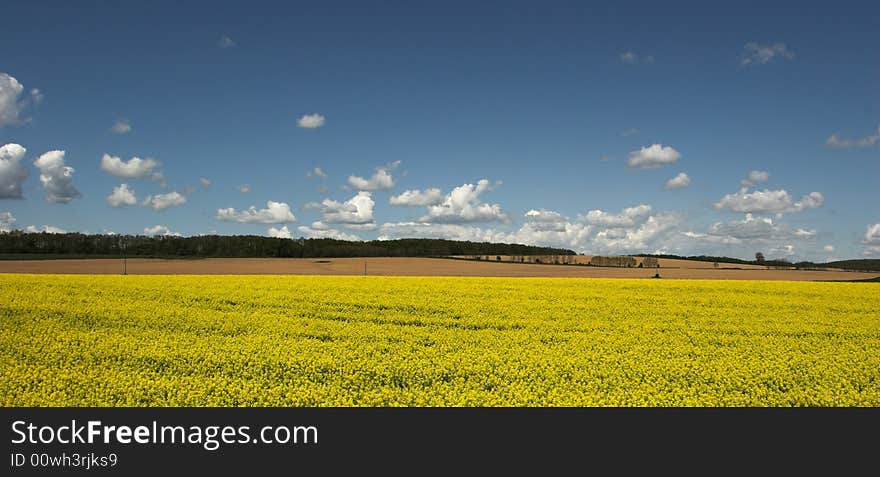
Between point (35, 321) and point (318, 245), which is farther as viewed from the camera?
point (318, 245)

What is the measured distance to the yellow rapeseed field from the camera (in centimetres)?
844

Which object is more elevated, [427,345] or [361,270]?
[361,270]

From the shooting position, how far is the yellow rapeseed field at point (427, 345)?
27.7 feet

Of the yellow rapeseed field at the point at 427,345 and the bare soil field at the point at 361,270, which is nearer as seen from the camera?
the yellow rapeseed field at the point at 427,345

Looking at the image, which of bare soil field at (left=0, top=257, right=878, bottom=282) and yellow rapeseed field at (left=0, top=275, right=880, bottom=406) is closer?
yellow rapeseed field at (left=0, top=275, right=880, bottom=406)

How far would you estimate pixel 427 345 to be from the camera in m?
11.3

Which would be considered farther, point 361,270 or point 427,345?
point 361,270

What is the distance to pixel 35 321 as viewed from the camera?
43.9ft

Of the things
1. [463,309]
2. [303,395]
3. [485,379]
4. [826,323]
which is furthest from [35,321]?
[826,323]

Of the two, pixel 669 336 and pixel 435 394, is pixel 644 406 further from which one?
pixel 669 336
